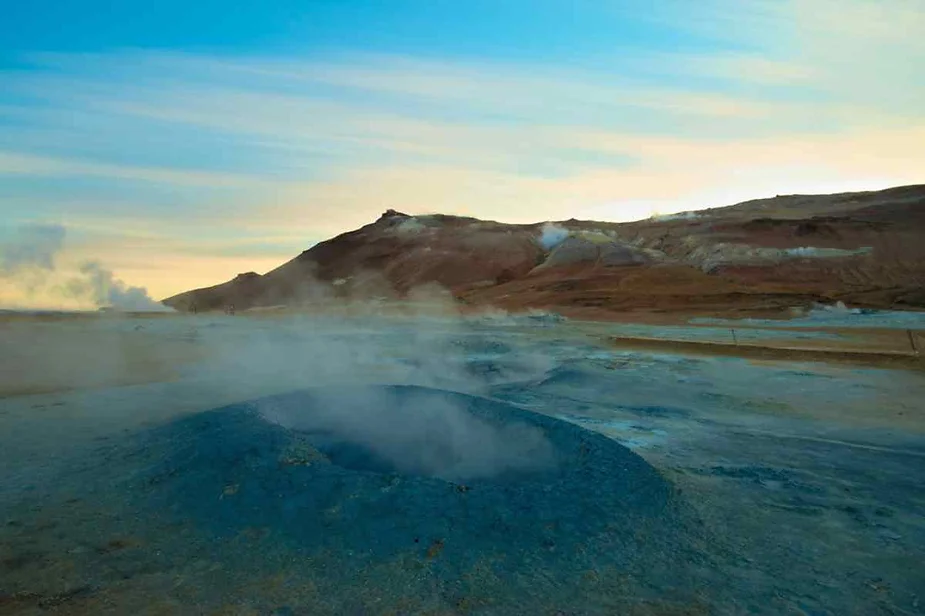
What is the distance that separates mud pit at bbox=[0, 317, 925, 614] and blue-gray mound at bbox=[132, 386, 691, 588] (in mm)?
21

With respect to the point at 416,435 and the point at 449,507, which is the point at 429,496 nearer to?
the point at 449,507

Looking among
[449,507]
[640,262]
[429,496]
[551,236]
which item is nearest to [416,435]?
[429,496]

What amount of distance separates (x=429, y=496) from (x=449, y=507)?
0.68ft

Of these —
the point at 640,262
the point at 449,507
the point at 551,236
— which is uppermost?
the point at 551,236

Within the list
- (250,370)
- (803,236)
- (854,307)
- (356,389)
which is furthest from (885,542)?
(803,236)

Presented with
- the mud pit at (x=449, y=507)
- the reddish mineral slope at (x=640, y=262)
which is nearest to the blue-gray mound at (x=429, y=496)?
the mud pit at (x=449, y=507)

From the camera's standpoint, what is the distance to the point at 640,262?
57594 mm

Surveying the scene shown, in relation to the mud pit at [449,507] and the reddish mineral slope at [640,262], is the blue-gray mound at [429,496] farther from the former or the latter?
the reddish mineral slope at [640,262]

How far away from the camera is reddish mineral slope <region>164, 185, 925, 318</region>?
4294 centimetres

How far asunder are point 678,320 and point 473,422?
2692cm

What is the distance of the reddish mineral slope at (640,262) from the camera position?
42938 mm

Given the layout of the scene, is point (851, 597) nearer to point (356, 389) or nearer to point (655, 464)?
point (655, 464)

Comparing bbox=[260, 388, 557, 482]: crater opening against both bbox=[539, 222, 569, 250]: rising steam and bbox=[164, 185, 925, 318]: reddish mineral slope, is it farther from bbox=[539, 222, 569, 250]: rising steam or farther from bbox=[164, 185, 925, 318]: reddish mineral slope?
bbox=[539, 222, 569, 250]: rising steam

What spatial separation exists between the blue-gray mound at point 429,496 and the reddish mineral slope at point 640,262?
31.9 m
